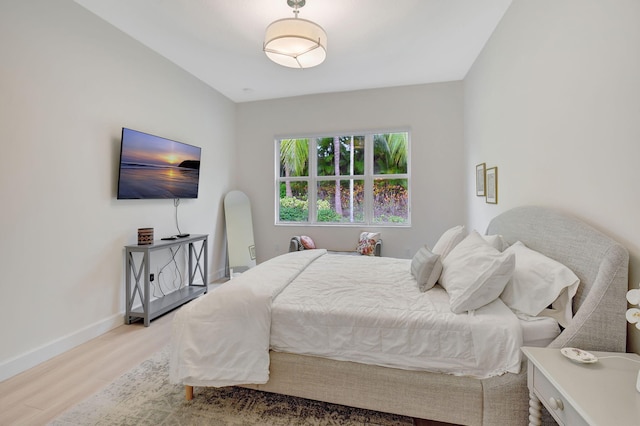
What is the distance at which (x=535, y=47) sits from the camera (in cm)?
203

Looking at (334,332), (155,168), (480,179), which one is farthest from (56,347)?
(480,179)

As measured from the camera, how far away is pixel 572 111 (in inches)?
64.4

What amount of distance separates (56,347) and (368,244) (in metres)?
3.42

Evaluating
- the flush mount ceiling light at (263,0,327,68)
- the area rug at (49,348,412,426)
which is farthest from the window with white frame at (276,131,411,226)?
the area rug at (49,348,412,426)

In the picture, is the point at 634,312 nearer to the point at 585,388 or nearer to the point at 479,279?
the point at 585,388

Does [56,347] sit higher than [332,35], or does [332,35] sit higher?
[332,35]

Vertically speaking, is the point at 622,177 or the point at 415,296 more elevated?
the point at 622,177

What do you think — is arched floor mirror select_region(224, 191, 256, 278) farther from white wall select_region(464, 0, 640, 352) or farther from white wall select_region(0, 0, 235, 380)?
white wall select_region(464, 0, 640, 352)

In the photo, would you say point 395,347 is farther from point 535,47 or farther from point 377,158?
point 377,158

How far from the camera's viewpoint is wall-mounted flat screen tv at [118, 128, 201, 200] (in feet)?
9.15

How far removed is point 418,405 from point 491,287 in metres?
0.73

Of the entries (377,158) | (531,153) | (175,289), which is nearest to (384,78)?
(377,158)

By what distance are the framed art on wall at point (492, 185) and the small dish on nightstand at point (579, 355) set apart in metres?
1.95

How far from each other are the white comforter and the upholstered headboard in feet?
0.84
